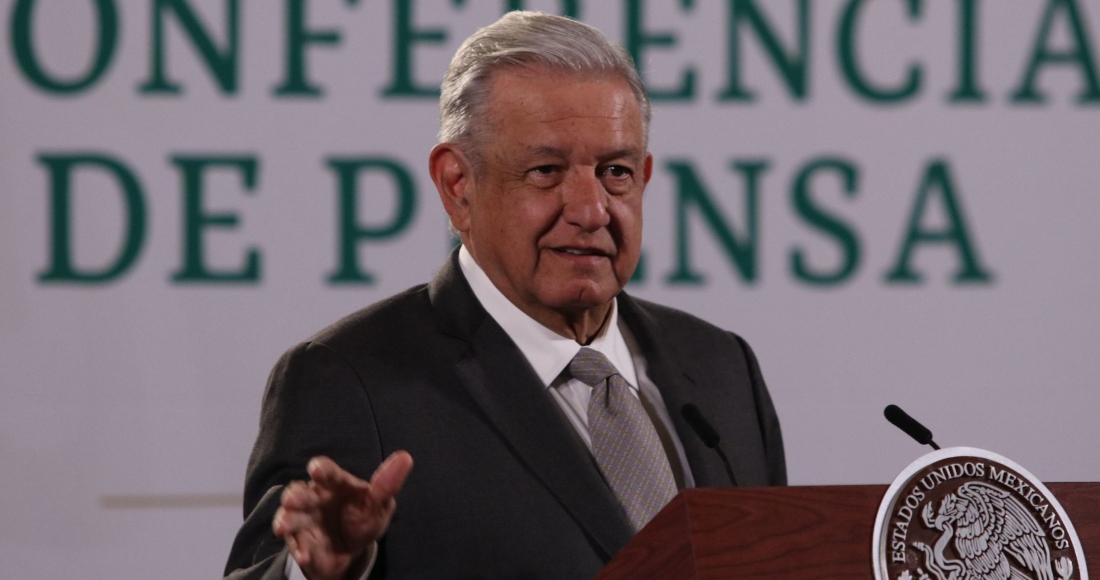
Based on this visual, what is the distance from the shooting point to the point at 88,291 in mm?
2848

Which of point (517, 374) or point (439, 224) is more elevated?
point (439, 224)

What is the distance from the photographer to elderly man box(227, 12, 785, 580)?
1.71 metres

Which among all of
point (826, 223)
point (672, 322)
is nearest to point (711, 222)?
point (826, 223)

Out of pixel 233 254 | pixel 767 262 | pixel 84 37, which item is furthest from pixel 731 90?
pixel 84 37

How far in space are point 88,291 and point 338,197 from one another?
571 millimetres

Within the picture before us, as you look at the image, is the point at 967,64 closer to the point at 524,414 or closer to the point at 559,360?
the point at 559,360

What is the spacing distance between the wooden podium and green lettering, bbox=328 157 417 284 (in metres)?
1.77

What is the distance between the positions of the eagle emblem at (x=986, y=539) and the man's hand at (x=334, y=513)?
51 centimetres

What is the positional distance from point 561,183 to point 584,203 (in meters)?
0.05

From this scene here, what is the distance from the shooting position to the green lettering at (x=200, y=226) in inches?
114

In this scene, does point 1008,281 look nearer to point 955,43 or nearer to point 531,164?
point 955,43

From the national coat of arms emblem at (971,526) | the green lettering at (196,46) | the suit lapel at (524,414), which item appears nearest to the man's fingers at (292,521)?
the suit lapel at (524,414)

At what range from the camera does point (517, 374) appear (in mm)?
1839

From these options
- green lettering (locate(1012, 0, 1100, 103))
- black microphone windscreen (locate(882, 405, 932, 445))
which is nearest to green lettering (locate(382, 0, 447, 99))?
green lettering (locate(1012, 0, 1100, 103))
